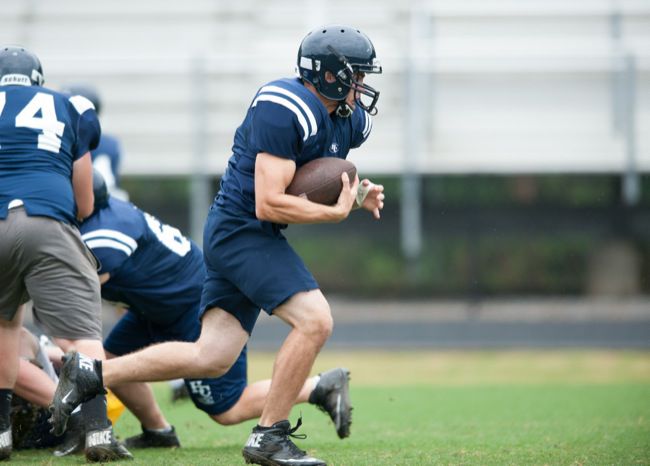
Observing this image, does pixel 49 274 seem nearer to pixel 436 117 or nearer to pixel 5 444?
pixel 5 444

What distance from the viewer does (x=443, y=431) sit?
5.44m

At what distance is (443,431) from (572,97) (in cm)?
837

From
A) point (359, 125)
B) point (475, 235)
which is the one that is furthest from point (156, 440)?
point (475, 235)

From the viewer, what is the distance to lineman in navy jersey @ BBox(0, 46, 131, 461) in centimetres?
406

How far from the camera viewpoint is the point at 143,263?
4785 mm

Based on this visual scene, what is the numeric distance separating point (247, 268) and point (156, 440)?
1382 millimetres

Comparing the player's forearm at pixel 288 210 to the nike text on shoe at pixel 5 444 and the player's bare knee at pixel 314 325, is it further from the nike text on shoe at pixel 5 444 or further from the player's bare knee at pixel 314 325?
the nike text on shoe at pixel 5 444

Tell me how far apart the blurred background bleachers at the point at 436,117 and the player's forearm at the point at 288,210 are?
7896 mm

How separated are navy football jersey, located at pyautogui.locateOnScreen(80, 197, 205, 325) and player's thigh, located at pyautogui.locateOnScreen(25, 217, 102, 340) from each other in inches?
19.2

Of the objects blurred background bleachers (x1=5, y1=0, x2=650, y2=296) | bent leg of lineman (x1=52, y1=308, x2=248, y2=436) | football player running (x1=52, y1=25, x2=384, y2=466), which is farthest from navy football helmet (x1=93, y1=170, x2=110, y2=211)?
blurred background bleachers (x1=5, y1=0, x2=650, y2=296)

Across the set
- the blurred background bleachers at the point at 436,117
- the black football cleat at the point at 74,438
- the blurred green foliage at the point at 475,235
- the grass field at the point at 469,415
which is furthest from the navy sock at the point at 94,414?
the blurred green foliage at the point at 475,235

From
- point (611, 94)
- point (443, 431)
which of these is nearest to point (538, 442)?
point (443, 431)

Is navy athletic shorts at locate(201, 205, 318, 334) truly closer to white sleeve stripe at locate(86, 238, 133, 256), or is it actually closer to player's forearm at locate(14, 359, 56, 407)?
white sleeve stripe at locate(86, 238, 133, 256)

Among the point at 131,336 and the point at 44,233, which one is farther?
the point at 131,336
